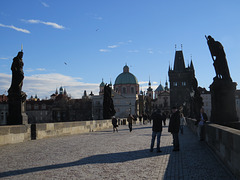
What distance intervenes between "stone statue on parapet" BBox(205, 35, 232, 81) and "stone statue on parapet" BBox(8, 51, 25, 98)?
8.39 meters

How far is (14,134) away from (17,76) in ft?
9.23

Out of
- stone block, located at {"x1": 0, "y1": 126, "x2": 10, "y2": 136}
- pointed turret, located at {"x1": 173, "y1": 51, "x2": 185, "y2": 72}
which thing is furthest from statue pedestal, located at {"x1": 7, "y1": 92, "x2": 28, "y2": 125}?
pointed turret, located at {"x1": 173, "y1": 51, "x2": 185, "y2": 72}

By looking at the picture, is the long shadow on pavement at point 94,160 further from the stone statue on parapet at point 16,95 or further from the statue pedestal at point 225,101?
the stone statue on parapet at point 16,95

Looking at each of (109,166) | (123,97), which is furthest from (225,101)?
(123,97)

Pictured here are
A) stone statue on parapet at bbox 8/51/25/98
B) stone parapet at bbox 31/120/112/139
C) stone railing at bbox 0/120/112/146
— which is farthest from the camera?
stone parapet at bbox 31/120/112/139

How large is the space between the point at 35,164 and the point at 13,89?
754 cm

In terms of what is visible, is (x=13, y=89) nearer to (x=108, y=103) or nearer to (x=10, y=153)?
(x=10, y=153)

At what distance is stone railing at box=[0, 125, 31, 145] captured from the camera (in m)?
12.9

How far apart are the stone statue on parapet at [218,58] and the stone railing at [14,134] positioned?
27.5ft


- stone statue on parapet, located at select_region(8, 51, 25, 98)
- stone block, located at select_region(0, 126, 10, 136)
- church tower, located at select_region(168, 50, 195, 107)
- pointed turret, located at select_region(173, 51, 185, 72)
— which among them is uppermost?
pointed turret, located at select_region(173, 51, 185, 72)

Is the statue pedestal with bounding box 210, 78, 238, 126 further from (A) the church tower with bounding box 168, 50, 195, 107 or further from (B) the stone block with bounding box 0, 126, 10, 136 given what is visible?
(A) the church tower with bounding box 168, 50, 195, 107

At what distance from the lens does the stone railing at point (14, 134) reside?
12907 mm

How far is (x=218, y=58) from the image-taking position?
12688 millimetres

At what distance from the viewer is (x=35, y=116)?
411 ft
